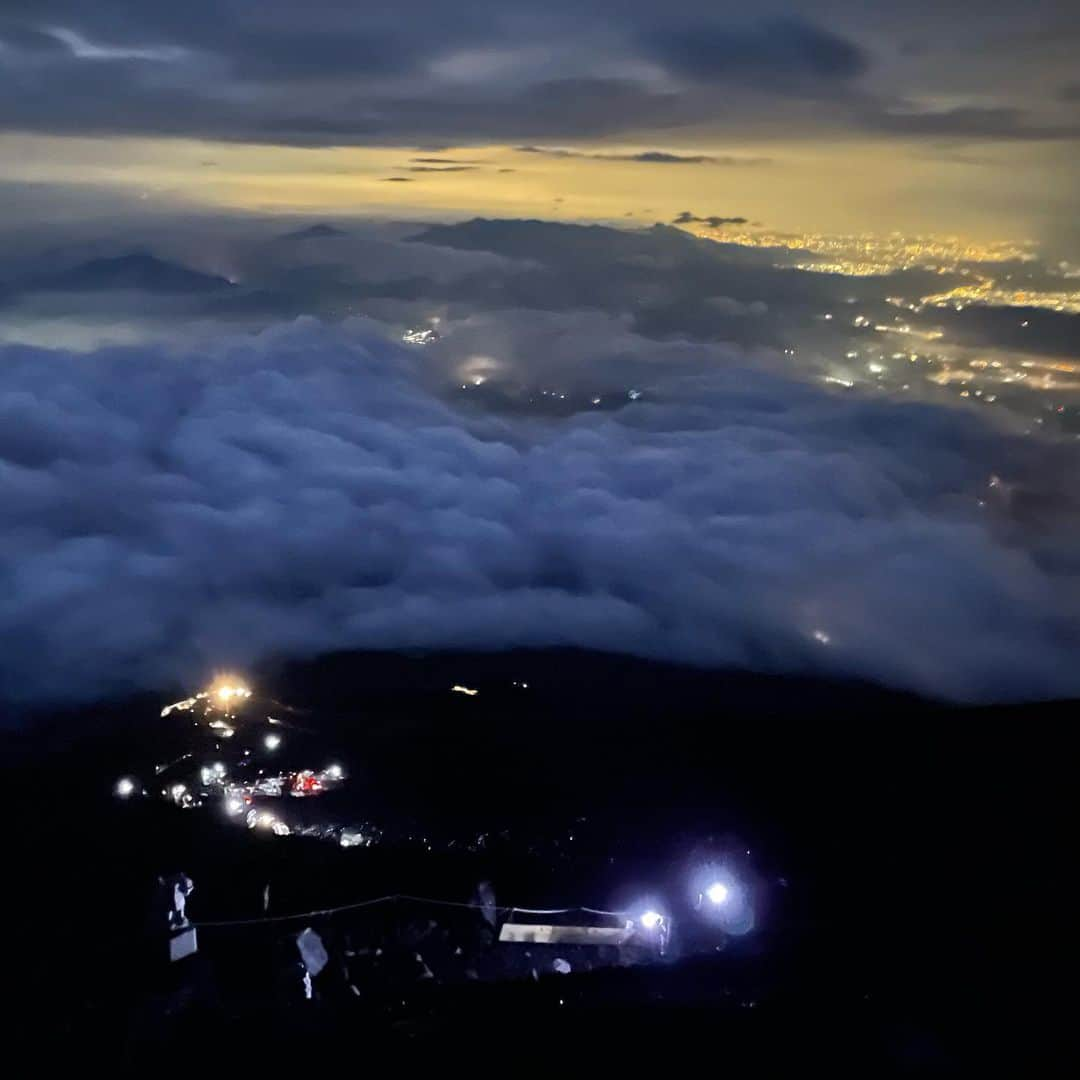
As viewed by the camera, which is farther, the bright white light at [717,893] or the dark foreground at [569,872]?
the bright white light at [717,893]

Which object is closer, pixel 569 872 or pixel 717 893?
pixel 717 893

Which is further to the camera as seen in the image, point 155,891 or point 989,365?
point 989,365

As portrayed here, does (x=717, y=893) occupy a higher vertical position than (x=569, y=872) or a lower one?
higher

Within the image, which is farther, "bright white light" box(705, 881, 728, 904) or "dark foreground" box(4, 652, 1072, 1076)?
"bright white light" box(705, 881, 728, 904)

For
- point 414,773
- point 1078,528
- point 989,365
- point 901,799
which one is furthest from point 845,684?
point 989,365

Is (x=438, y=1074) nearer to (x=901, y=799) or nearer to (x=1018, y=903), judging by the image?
(x=1018, y=903)
